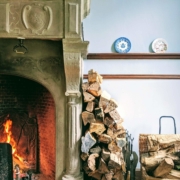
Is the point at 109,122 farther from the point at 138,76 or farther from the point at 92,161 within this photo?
the point at 138,76

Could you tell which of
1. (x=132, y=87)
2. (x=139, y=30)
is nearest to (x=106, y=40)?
(x=139, y=30)

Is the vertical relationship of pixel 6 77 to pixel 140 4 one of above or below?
below

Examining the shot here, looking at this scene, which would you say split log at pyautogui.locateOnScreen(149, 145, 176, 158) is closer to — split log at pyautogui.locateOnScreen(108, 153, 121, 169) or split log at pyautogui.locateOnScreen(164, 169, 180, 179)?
split log at pyautogui.locateOnScreen(164, 169, 180, 179)

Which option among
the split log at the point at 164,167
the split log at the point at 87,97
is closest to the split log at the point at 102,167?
the split log at the point at 164,167

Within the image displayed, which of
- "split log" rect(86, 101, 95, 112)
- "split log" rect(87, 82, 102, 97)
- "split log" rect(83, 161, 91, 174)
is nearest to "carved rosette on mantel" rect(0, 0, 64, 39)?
"split log" rect(87, 82, 102, 97)

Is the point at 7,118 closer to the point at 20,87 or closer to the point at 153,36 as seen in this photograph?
the point at 20,87

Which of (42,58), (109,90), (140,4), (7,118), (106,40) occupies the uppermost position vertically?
(140,4)

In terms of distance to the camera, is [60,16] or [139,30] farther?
[139,30]

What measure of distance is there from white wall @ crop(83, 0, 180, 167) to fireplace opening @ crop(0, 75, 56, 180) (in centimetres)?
71

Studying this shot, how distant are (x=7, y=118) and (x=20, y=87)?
40 cm

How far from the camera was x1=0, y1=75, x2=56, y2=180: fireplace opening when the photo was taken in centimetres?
378

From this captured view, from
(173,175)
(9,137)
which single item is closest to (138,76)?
(173,175)

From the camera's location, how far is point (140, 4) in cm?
389

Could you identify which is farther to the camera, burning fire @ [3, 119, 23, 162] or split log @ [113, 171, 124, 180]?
burning fire @ [3, 119, 23, 162]
